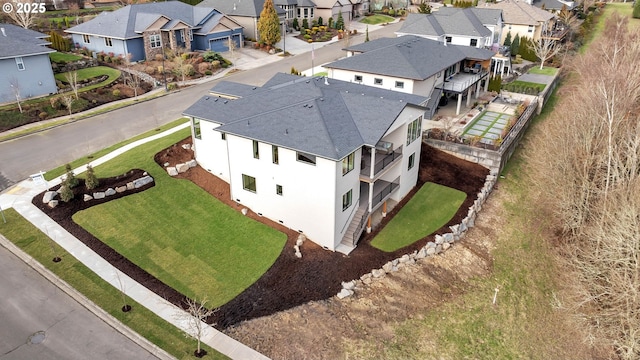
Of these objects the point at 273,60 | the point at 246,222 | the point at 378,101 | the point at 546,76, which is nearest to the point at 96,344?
the point at 246,222

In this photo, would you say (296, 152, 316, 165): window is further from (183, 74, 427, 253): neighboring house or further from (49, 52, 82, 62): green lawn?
(49, 52, 82, 62): green lawn

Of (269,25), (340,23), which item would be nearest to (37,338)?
(269,25)

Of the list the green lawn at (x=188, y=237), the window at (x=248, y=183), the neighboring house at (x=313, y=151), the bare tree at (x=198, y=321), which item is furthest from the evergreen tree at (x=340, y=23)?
the bare tree at (x=198, y=321)

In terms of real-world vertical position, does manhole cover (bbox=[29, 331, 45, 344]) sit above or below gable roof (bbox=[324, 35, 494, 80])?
below

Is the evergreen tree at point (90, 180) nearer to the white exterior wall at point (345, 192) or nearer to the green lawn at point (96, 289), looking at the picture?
the green lawn at point (96, 289)

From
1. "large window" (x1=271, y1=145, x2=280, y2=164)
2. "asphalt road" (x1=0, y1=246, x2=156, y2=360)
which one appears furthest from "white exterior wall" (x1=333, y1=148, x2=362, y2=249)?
"asphalt road" (x1=0, y1=246, x2=156, y2=360)
